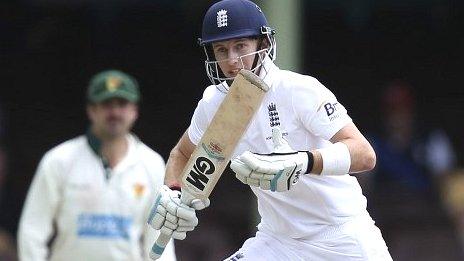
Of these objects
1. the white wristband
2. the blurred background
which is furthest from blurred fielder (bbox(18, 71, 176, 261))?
the blurred background

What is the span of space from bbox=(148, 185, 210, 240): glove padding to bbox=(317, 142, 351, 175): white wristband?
0.46 m

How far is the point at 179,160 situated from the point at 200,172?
51 centimetres

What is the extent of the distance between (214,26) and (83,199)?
2.03 m

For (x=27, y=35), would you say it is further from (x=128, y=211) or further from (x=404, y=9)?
(x=128, y=211)

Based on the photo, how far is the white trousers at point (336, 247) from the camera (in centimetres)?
463

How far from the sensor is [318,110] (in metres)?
4.47

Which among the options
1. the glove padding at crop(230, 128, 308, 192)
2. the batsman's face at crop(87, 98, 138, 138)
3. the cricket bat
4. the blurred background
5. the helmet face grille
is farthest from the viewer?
the blurred background

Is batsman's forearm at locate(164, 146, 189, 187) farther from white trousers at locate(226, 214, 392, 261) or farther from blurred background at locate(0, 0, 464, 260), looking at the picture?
blurred background at locate(0, 0, 464, 260)

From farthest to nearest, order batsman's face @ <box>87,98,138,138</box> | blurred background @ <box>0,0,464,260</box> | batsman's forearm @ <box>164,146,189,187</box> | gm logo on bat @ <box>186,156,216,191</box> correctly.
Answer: blurred background @ <box>0,0,464,260</box>
batsman's face @ <box>87,98,138,138</box>
batsman's forearm @ <box>164,146,189,187</box>
gm logo on bat @ <box>186,156,216,191</box>

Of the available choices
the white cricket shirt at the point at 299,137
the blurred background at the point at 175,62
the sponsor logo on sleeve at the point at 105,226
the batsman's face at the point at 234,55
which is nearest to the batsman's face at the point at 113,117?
the sponsor logo on sleeve at the point at 105,226

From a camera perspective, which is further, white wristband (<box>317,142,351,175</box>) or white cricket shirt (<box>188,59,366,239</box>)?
white cricket shirt (<box>188,59,366,239</box>)

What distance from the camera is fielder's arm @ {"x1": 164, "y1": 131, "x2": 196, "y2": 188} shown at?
489 cm

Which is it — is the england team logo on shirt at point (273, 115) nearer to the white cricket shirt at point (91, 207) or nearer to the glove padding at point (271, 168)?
the glove padding at point (271, 168)

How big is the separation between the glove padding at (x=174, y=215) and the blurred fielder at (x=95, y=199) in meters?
1.71
